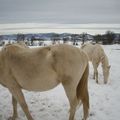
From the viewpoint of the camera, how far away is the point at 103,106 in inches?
237

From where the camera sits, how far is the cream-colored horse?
4.42 m

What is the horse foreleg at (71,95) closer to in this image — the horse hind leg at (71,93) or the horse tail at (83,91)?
the horse hind leg at (71,93)

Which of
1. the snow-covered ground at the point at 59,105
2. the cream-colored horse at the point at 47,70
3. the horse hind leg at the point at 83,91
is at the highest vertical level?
the cream-colored horse at the point at 47,70

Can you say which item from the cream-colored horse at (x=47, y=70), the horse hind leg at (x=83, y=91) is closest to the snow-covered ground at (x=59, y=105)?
the horse hind leg at (x=83, y=91)

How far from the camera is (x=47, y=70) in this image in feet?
14.5

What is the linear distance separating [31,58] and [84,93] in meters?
A: 1.36

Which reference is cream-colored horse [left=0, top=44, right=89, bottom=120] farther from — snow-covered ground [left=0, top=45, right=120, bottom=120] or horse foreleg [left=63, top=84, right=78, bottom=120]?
snow-covered ground [left=0, top=45, right=120, bottom=120]

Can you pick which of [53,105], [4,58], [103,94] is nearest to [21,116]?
[53,105]

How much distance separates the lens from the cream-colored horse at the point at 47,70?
442cm

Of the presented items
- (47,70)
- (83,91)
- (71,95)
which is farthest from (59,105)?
(47,70)

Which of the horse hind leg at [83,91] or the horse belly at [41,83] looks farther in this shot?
the horse hind leg at [83,91]

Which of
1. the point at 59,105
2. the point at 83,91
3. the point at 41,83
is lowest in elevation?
the point at 59,105

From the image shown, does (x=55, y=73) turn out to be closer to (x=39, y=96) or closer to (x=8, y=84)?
(x=8, y=84)

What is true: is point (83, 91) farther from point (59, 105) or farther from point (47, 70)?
point (59, 105)
